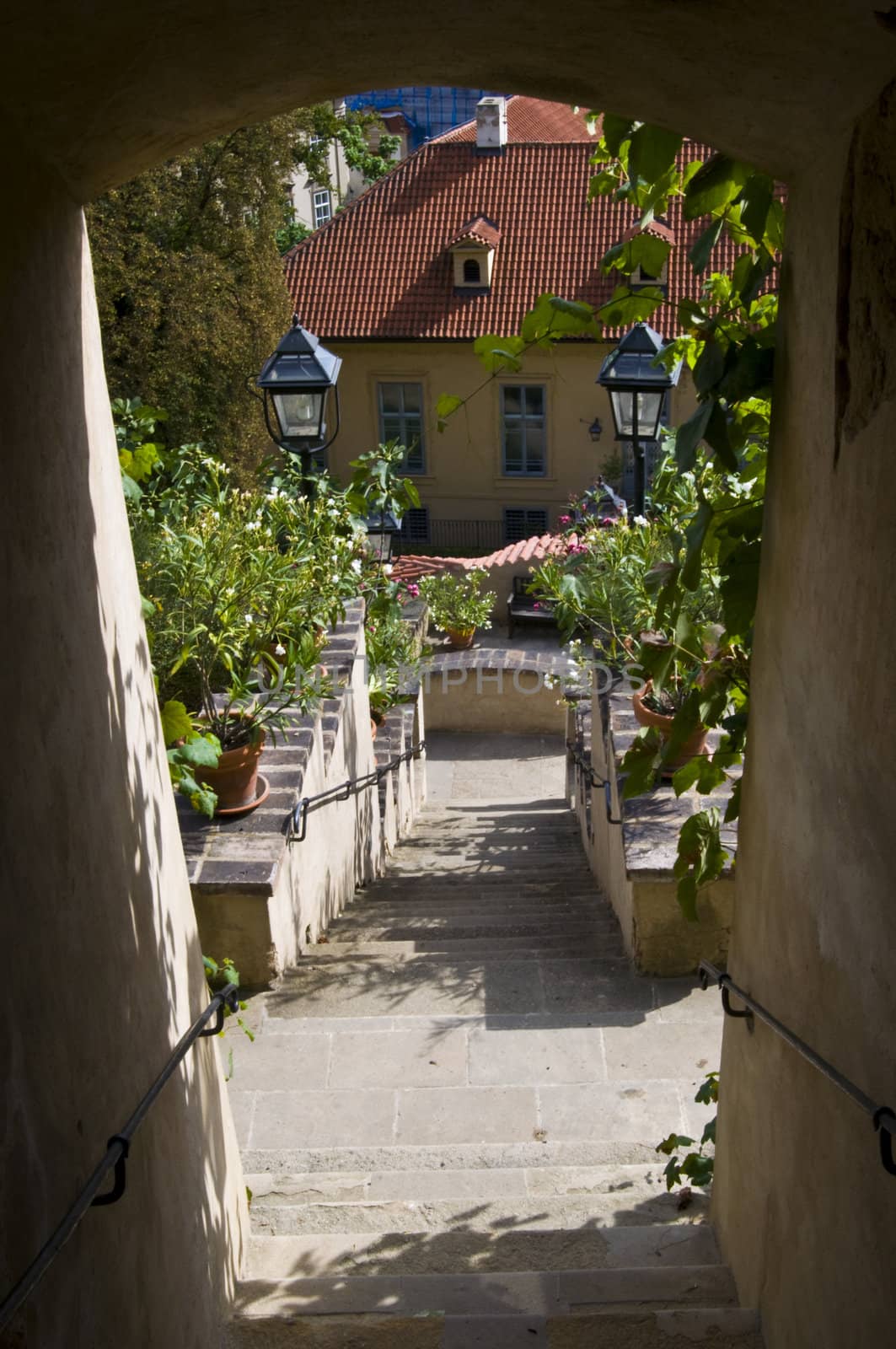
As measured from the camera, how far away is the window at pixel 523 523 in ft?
70.3

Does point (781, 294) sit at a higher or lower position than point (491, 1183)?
higher

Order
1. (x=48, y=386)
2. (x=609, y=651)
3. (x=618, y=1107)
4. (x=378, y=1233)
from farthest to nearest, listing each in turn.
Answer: (x=609, y=651)
(x=618, y=1107)
(x=378, y=1233)
(x=48, y=386)

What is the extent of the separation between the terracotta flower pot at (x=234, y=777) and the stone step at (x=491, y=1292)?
2.09 meters

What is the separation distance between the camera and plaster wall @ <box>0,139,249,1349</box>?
1.74 metres

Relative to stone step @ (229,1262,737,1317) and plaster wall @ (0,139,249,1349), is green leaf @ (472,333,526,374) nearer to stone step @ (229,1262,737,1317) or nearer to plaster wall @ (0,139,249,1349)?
plaster wall @ (0,139,249,1349)

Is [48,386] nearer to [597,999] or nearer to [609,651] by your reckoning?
[597,999]

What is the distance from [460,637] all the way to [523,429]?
7.24 meters

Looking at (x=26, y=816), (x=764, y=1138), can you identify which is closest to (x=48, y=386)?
(x=26, y=816)

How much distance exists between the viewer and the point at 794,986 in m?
2.35

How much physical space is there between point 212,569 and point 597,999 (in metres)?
2.25

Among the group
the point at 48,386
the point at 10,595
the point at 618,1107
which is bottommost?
the point at 618,1107

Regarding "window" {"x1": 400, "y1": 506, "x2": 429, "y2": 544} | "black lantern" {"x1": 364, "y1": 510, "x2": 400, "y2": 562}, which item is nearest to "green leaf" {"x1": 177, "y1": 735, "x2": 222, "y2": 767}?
"black lantern" {"x1": 364, "y1": 510, "x2": 400, "y2": 562}

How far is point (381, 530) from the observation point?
7.28 m

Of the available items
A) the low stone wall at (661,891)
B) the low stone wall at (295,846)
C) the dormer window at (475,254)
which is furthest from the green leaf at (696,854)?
the dormer window at (475,254)
